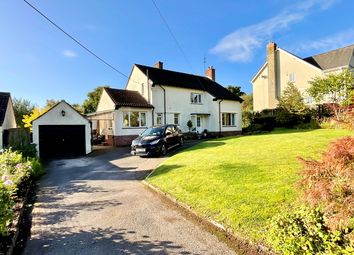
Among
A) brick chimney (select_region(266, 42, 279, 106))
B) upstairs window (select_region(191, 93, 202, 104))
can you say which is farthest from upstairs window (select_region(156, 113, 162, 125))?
brick chimney (select_region(266, 42, 279, 106))

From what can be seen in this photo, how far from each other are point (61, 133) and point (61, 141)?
0.61 metres

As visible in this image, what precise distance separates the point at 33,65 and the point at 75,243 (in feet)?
49.2

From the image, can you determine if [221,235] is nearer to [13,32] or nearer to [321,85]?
[13,32]

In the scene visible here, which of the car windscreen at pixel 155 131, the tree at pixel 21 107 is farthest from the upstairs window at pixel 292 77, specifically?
the tree at pixel 21 107

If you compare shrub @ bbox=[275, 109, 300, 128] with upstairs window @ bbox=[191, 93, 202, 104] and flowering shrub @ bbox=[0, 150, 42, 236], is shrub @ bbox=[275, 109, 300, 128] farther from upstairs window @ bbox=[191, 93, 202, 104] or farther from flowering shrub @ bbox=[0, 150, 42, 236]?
flowering shrub @ bbox=[0, 150, 42, 236]

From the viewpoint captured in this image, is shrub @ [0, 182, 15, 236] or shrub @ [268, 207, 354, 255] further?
shrub @ [0, 182, 15, 236]

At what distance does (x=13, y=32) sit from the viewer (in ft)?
36.0

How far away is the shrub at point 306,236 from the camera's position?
9.58 ft

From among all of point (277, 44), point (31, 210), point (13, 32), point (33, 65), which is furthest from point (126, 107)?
point (277, 44)

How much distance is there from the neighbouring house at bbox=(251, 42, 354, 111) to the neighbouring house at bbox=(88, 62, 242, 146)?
7.33m

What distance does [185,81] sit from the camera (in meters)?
27.2

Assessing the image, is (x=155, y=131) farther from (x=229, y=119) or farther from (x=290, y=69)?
(x=290, y=69)

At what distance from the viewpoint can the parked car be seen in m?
13.8

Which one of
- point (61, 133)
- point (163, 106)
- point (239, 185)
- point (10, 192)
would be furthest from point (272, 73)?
point (10, 192)
